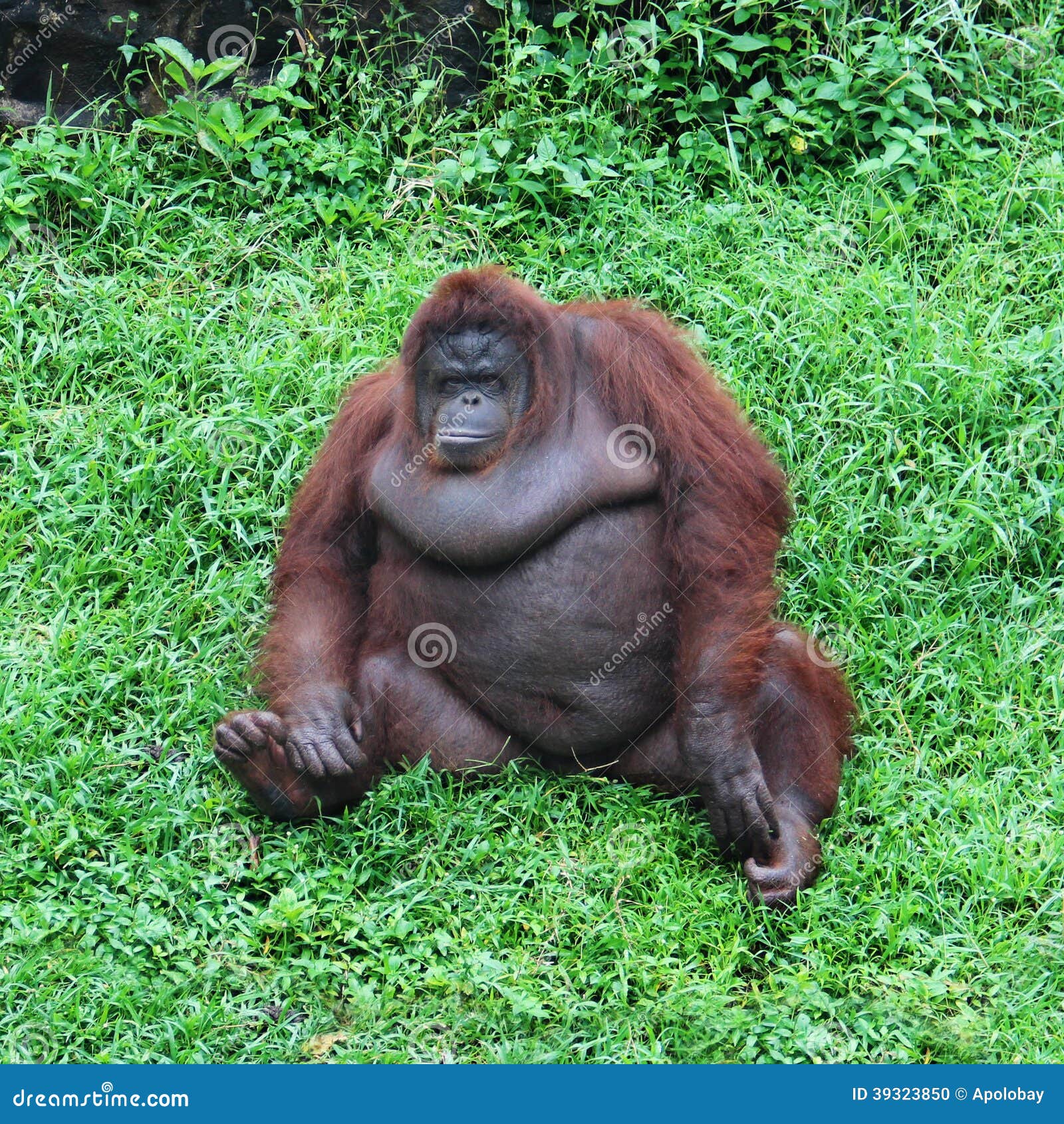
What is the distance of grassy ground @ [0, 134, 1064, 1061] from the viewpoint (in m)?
3.83

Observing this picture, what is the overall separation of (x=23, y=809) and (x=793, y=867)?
2012mm

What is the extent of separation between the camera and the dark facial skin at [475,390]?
164 inches

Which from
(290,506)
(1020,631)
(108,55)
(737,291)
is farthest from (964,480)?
(108,55)

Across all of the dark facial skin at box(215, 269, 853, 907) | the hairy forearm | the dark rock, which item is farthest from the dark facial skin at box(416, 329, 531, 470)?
the dark rock

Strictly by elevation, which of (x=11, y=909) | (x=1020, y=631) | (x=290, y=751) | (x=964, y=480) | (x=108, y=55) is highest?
(x=108, y=55)

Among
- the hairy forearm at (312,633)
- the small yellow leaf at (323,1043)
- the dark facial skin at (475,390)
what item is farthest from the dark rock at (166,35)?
the small yellow leaf at (323,1043)

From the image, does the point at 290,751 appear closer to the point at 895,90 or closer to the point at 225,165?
the point at 225,165

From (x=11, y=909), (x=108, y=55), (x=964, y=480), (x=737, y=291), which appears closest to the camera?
(x=11, y=909)

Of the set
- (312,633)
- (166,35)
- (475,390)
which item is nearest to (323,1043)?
(312,633)

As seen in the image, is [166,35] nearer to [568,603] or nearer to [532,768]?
[568,603]

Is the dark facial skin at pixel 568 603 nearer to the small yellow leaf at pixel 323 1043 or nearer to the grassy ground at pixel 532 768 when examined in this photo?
the grassy ground at pixel 532 768

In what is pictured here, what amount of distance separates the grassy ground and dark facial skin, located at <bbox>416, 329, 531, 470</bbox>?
904mm

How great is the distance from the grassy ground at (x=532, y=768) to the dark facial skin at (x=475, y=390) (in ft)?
2.97

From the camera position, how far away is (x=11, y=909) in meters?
3.98
